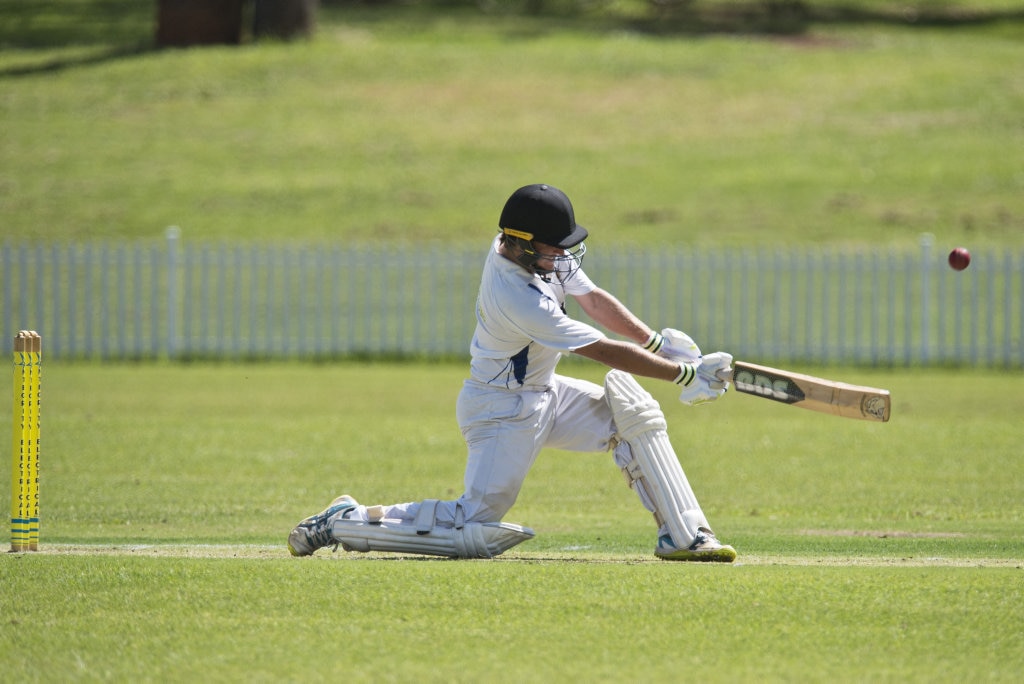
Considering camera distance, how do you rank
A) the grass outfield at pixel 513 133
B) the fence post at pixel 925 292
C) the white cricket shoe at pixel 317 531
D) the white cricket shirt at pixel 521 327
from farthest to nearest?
the grass outfield at pixel 513 133 → the fence post at pixel 925 292 → the white cricket shoe at pixel 317 531 → the white cricket shirt at pixel 521 327

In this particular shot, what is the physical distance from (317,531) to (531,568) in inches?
45.6

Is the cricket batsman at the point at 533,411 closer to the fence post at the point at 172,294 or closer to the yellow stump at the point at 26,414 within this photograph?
the yellow stump at the point at 26,414

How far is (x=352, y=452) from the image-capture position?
1130 centimetres

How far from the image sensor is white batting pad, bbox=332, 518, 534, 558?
21.7 feet

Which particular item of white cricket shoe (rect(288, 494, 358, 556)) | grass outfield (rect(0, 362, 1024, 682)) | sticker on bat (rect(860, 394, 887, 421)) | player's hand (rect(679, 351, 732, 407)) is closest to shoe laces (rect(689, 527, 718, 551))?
grass outfield (rect(0, 362, 1024, 682))

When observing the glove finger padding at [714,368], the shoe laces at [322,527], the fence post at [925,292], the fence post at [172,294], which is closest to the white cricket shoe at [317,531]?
the shoe laces at [322,527]

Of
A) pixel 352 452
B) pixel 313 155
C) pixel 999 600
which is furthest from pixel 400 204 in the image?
pixel 999 600

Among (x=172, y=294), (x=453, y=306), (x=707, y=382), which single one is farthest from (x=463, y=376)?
(x=707, y=382)

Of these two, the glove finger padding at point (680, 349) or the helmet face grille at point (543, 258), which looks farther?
the glove finger padding at point (680, 349)

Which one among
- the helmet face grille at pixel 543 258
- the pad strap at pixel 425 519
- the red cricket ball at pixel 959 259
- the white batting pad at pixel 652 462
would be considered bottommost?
the pad strap at pixel 425 519

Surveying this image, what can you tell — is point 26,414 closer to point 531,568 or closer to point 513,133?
point 531,568

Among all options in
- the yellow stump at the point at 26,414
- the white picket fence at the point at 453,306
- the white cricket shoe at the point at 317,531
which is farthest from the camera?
the white picket fence at the point at 453,306

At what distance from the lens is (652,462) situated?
662 centimetres

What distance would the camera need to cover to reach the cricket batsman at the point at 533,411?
21.4ft
